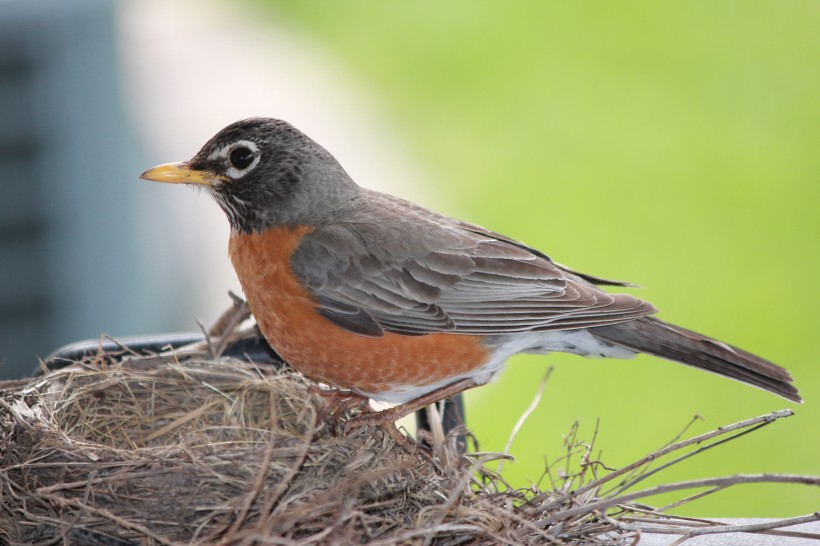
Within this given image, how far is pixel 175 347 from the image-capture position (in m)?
4.42

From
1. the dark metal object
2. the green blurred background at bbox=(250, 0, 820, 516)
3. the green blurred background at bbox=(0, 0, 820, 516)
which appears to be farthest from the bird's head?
the green blurred background at bbox=(250, 0, 820, 516)

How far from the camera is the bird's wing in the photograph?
3723 mm

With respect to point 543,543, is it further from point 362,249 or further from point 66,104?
point 66,104

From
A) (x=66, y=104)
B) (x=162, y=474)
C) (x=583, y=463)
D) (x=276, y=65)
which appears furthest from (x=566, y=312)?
(x=276, y=65)

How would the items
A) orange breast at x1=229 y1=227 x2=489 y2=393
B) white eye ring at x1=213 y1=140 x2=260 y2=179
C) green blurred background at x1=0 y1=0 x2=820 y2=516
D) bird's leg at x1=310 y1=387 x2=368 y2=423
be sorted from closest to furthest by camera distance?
orange breast at x1=229 y1=227 x2=489 y2=393
bird's leg at x1=310 y1=387 x2=368 y2=423
white eye ring at x1=213 y1=140 x2=260 y2=179
green blurred background at x1=0 y1=0 x2=820 y2=516

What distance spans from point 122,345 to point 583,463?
5.92 feet

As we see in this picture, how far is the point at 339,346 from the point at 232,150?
0.83 metres

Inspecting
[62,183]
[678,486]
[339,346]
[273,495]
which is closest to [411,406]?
[339,346]

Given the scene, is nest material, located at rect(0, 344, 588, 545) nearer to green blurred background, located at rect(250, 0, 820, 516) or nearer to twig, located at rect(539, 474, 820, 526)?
twig, located at rect(539, 474, 820, 526)

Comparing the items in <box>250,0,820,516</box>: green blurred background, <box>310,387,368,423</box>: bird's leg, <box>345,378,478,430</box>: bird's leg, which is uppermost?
<box>250,0,820,516</box>: green blurred background

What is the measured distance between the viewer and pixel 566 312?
378 cm

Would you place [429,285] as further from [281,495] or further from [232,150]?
[281,495]

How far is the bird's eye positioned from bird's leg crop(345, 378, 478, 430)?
3.26 feet

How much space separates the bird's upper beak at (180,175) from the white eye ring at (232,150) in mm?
55
